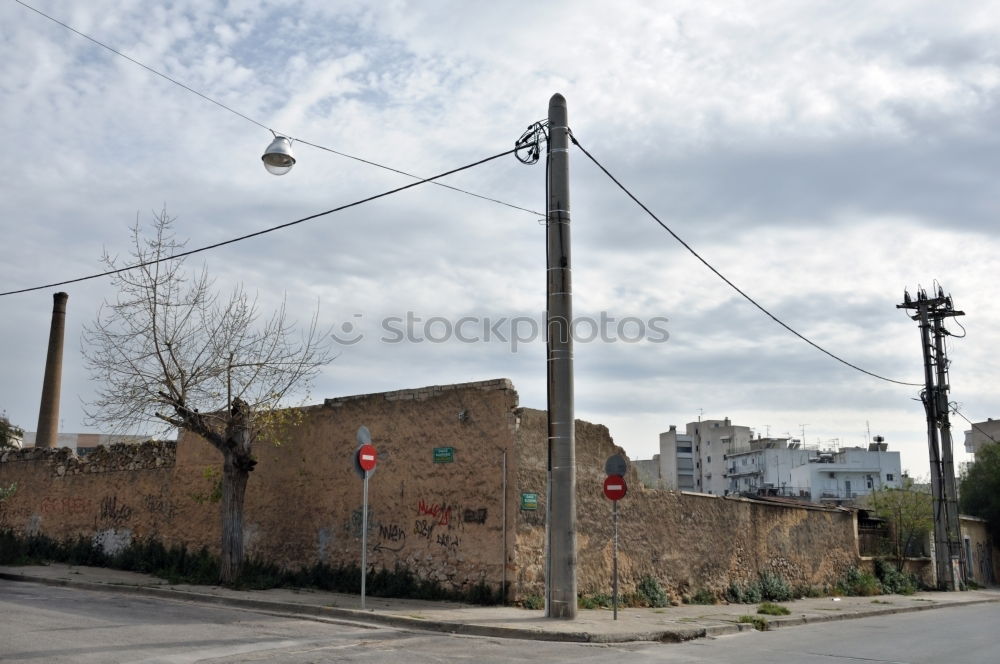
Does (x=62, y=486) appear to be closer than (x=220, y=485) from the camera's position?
No

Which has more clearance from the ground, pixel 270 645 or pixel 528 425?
pixel 528 425

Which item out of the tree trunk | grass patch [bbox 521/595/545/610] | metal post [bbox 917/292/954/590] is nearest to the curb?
the tree trunk

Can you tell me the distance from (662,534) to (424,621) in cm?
725

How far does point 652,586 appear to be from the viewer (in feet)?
56.3

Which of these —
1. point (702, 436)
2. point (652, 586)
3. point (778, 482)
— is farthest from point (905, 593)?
point (702, 436)

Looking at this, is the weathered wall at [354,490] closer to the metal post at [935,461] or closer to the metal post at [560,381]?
the metal post at [560,381]

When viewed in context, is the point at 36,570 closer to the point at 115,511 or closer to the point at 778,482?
the point at 115,511

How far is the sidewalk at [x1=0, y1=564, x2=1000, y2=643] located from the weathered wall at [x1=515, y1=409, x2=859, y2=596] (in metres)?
→ 0.85

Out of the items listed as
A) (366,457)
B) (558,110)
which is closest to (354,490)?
(366,457)

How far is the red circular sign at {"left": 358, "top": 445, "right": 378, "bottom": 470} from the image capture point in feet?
45.9

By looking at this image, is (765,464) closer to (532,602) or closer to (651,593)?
(651,593)

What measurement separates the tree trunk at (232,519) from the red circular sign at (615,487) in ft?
24.6

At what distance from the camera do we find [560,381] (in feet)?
45.3

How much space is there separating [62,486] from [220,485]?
7517mm
